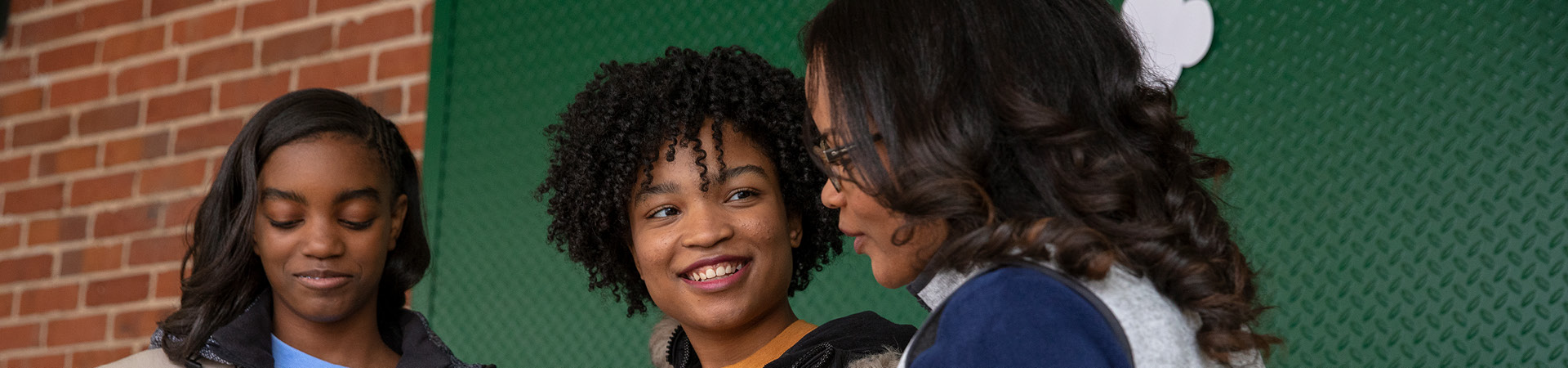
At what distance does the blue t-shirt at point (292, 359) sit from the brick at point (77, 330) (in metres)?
1.44

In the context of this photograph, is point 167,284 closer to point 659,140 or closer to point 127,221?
point 127,221

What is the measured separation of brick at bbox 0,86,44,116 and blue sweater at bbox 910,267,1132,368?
3.30 meters

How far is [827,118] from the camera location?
4.08ft

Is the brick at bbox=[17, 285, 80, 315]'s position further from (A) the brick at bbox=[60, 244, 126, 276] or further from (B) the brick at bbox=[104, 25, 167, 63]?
(B) the brick at bbox=[104, 25, 167, 63]

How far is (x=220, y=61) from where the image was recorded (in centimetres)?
330

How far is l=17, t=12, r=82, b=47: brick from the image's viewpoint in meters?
A: 3.50

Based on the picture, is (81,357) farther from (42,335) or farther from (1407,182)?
(1407,182)

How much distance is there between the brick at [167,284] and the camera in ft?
10.4

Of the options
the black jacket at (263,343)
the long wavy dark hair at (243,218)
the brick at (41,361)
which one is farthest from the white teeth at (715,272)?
the brick at (41,361)

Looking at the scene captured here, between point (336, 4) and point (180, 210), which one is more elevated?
point (336, 4)

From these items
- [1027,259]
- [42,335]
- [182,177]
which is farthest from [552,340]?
[1027,259]

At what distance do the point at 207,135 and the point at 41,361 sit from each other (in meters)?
0.74

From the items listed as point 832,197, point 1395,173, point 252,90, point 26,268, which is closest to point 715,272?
point 832,197

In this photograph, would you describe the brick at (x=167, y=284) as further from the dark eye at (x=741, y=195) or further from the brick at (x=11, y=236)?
the dark eye at (x=741, y=195)
